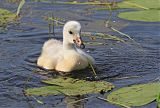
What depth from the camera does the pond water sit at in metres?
6.51

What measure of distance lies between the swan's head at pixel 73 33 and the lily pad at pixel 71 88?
28.7 inches

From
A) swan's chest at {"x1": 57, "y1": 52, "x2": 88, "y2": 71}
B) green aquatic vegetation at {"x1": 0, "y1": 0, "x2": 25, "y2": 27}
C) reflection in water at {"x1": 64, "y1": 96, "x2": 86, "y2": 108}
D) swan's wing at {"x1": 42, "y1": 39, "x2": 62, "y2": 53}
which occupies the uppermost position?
green aquatic vegetation at {"x1": 0, "y1": 0, "x2": 25, "y2": 27}

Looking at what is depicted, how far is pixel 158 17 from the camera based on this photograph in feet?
28.3

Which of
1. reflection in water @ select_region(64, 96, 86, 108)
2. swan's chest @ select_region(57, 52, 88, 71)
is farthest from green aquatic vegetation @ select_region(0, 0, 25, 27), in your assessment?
reflection in water @ select_region(64, 96, 86, 108)

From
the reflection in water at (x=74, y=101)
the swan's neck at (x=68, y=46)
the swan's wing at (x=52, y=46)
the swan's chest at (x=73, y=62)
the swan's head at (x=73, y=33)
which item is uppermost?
the swan's head at (x=73, y=33)

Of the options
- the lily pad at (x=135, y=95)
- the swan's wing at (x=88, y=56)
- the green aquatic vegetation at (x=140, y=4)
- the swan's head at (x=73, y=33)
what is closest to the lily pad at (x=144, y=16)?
the green aquatic vegetation at (x=140, y=4)

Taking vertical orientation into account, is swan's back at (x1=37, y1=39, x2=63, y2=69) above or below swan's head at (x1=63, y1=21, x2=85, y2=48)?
below

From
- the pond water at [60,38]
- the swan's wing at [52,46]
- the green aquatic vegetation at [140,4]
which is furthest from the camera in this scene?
the green aquatic vegetation at [140,4]

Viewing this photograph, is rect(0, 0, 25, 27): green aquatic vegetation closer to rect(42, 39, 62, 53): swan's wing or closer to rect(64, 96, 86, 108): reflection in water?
rect(42, 39, 62, 53): swan's wing

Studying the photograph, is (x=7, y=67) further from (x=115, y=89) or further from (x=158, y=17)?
(x=158, y=17)

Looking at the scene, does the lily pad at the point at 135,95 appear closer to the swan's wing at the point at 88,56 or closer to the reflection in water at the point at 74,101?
the reflection in water at the point at 74,101

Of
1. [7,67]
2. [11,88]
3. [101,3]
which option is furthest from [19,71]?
[101,3]

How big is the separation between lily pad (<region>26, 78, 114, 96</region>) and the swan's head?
0.73 meters

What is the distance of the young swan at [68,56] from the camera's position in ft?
24.8
